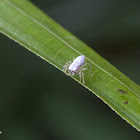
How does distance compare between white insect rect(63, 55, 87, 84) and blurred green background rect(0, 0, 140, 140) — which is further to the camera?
blurred green background rect(0, 0, 140, 140)

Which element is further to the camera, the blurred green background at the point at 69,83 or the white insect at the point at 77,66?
the blurred green background at the point at 69,83

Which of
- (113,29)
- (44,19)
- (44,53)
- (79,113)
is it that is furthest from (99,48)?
(44,53)

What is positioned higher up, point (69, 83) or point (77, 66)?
point (69, 83)

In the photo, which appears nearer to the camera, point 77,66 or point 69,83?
point 77,66

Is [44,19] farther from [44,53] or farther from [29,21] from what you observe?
[44,53]
